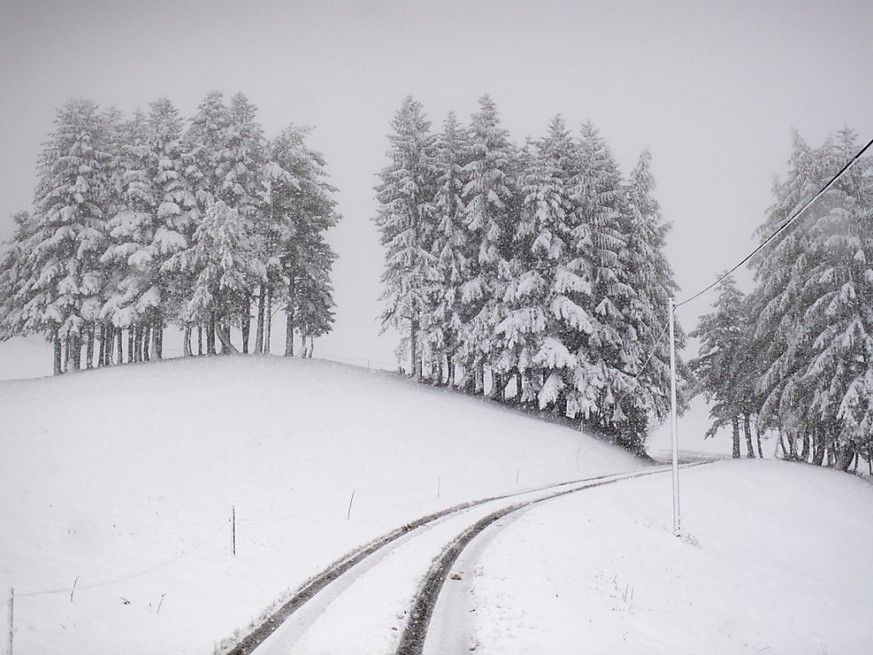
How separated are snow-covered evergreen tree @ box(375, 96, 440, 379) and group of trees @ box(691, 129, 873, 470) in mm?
18060

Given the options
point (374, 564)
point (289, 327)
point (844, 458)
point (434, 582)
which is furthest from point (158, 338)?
point (844, 458)

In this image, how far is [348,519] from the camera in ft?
54.1

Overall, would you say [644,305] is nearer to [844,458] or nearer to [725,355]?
[725,355]

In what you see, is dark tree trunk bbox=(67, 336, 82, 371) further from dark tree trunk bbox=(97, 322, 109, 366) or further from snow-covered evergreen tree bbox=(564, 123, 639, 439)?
snow-covered evergreen tree bbox=(564, 123, 639, 439)

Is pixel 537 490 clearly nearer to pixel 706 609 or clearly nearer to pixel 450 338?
pixel 706 609

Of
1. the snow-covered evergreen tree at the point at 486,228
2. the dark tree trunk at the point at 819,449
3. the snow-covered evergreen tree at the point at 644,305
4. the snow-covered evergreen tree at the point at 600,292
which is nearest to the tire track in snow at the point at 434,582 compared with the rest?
the snow-covered evergreen tree at the point at 600,292

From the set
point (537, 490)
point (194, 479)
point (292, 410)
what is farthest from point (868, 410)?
point (194, 479)

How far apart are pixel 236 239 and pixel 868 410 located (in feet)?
105

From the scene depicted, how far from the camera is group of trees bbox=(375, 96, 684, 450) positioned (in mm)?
29000

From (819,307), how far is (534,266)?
1399 cm

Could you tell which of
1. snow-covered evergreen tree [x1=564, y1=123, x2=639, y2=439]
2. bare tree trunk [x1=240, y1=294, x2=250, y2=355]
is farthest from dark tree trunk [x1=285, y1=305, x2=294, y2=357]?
snow-covered evergreen tree [x1=564, y1=123, x2=639, y2=439]

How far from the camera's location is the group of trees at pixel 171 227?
30.1 m

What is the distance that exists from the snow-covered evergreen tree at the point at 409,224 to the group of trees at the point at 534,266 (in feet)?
0.27

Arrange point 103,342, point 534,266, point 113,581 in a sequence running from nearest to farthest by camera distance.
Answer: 1. point 113,581
2. point 534,266
3. point 103,342
